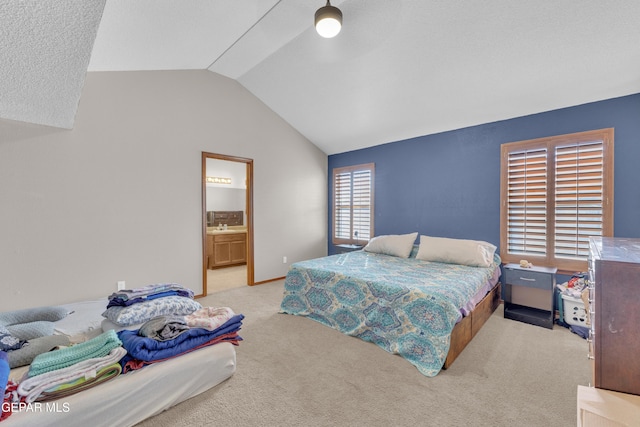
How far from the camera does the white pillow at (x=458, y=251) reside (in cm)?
328

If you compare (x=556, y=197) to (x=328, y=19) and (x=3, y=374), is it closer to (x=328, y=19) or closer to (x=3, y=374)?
(x=328, y=19)

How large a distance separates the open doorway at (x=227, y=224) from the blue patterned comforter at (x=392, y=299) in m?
1.74

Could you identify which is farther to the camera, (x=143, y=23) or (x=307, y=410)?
(x=143, y=23)

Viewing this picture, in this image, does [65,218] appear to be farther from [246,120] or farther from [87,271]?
[246,120]

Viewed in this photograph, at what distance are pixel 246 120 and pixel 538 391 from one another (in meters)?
4.66

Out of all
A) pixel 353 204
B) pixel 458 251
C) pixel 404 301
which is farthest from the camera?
pixel 353 204

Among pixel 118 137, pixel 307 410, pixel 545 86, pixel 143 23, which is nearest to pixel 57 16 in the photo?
pixel 143 23

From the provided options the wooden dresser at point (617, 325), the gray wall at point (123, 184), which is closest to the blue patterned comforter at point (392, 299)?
the wooden dresser at point (617, 325)

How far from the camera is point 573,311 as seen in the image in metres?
2.84

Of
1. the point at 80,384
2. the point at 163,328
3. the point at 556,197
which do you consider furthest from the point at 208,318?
the point at 556,197

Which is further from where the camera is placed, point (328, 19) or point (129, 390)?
point (328, 19)

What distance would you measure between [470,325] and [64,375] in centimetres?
299

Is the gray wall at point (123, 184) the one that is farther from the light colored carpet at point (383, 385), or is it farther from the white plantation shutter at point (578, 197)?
the white plantation shutter at point (578, 197)

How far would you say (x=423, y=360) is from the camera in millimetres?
2201
